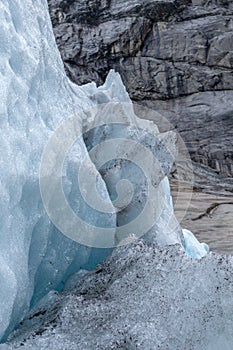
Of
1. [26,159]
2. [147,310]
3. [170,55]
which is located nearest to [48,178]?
[26,159]

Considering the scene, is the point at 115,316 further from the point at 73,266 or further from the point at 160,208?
the point at 160,208

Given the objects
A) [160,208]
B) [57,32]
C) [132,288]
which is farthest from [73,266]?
[57,32]

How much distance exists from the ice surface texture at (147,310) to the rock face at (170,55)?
1096cm

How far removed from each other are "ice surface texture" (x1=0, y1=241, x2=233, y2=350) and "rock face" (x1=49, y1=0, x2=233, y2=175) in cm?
1096

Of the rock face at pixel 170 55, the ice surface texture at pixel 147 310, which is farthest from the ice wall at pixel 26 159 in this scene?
the rock face at pixel 170 55

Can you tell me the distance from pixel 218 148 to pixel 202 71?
2202mm

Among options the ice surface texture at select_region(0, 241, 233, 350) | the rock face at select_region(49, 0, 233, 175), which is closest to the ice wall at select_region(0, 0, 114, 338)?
the ice surface texture at select_region(0, 241, 233, 350)

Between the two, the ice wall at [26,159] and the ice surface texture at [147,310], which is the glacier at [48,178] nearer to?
the ice wall at [26,159]

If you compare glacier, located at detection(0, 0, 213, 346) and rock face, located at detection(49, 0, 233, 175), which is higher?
glacier, located at detection(0, 0, 213, 346)

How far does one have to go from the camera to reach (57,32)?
14125 millimetres

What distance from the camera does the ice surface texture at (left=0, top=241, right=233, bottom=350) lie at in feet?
4.70

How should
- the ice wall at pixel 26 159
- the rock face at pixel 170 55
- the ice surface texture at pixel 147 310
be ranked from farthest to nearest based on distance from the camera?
1. the rock face at pixel 170 55
2. the ice wall at pixel 26 159
3. the ice surface texture at pixel 147 310

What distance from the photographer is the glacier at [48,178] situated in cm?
174

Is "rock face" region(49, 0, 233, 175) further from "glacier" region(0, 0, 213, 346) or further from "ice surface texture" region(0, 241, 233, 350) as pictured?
"ice surface texture" region(0, 241, 233, 350)
